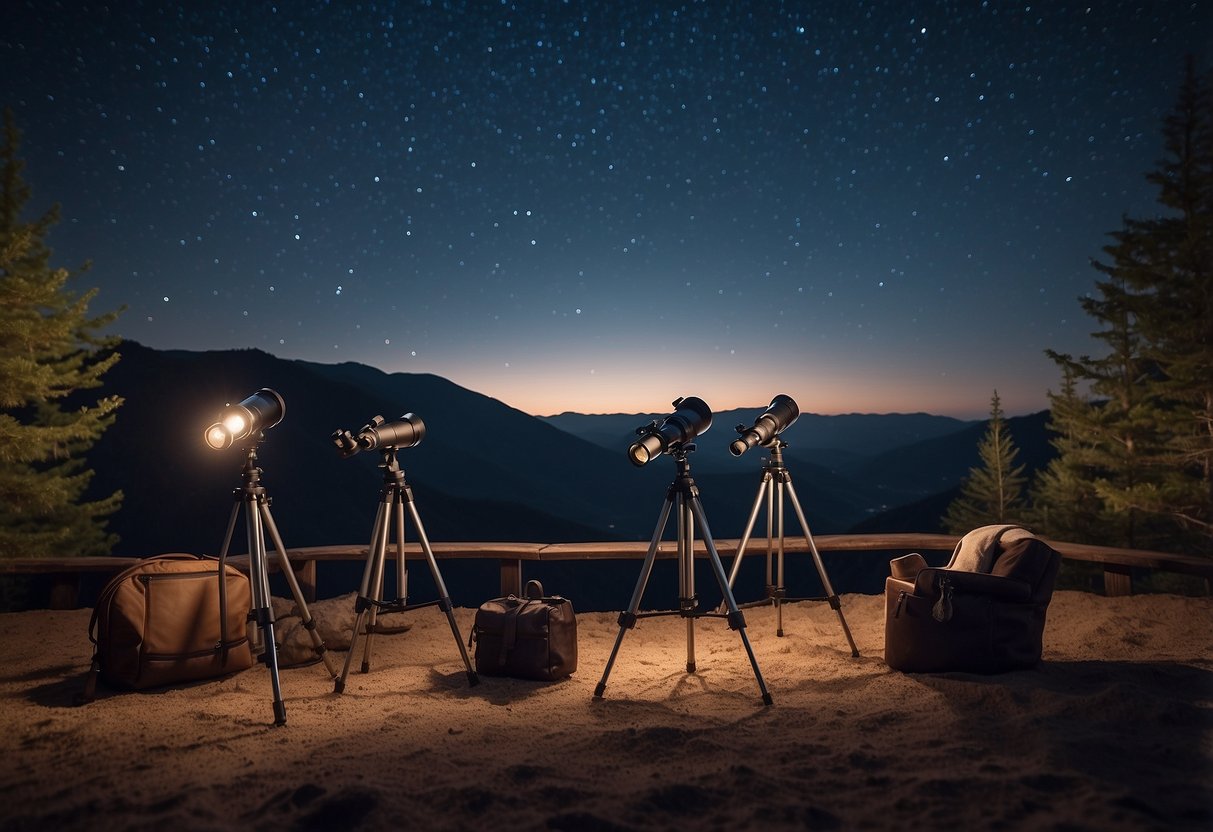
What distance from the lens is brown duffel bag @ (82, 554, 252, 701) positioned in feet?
12.6

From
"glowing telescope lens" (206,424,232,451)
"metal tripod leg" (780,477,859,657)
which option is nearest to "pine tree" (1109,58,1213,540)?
"metal tripod leg" (780,477,859,657)

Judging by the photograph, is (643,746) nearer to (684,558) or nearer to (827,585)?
(684,558)

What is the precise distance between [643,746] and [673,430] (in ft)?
5.53

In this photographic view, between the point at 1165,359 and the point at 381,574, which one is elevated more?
the point at 1165,359

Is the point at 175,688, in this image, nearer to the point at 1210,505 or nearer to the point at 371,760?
the point at 371,760

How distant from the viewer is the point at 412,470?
104 metres

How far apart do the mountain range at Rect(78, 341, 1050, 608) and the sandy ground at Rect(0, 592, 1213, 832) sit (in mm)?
1598

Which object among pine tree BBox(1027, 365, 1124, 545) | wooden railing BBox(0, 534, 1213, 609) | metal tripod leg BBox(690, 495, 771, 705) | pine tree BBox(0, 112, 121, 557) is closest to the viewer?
metal tripod leg BBox(690, 495, 771, 705)

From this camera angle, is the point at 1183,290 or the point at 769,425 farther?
the point at 1183,290

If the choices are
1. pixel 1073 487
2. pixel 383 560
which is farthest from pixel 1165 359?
pixel 383 560

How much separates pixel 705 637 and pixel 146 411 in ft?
204

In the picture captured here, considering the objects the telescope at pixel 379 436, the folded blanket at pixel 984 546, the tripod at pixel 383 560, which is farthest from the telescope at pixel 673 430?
the folded blanket at pixel 984 546

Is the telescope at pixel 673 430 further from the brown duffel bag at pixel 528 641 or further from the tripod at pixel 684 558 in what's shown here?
the brown duffel bag at pixel 528 641

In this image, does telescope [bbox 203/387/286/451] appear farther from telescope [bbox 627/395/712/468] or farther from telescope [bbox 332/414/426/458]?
telescope [bbox 627/395/712/468]
